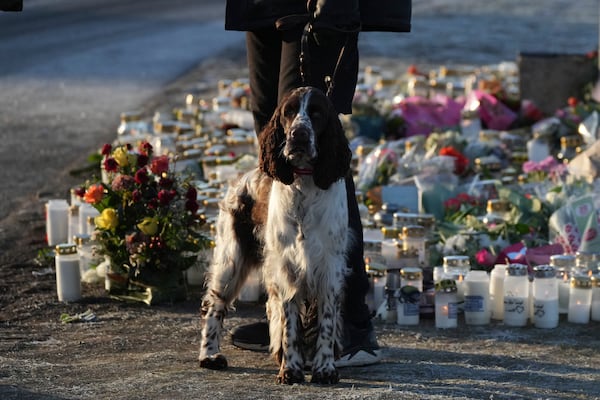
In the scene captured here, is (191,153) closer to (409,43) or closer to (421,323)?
(421,323)

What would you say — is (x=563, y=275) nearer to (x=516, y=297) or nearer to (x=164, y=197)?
(x=516, y=297)

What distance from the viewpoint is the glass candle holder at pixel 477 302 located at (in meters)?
6.48

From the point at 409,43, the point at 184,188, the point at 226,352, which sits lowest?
the point at 226,352

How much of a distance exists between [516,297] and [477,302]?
0.19 meters

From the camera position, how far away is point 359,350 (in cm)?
557

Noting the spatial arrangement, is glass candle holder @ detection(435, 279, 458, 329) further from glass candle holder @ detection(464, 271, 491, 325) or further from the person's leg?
the person's leg

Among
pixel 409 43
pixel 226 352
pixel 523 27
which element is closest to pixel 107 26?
pixel 409 43

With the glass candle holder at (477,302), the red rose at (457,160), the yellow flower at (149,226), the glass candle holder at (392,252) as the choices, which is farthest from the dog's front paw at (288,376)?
the red rose at (457,160)

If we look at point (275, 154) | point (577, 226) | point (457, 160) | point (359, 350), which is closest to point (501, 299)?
point (577, 226)

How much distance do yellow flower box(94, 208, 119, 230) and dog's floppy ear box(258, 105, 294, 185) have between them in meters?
1.83

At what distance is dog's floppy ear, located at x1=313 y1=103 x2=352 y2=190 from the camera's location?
507cm

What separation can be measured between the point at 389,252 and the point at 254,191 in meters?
1.72

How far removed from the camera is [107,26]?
2228 centimetres

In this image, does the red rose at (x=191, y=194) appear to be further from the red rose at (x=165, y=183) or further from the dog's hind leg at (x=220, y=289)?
the dog's hind leg at (x=220, y=289)
